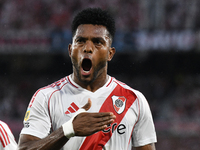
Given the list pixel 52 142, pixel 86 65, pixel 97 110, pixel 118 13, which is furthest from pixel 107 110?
pixel 118 13

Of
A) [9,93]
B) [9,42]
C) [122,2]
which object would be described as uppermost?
[122,2]

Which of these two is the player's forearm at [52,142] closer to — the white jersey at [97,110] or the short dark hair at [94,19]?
the white jersey at [97,110]

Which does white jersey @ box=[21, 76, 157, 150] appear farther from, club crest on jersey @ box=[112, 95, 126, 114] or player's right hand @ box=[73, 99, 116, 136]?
player's right hand @ box=[73, 99, 116, 136]

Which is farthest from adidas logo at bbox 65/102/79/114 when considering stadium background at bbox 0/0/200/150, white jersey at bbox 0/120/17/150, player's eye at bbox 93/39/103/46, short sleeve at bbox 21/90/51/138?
stadium background at bbox 0/0/200/150

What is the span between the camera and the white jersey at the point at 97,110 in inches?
104

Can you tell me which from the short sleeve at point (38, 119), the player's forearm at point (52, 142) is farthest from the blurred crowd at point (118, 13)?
the player's forearm at point (52, 142)

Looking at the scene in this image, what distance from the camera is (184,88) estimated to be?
46.7ft

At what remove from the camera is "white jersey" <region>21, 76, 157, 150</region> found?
265cm

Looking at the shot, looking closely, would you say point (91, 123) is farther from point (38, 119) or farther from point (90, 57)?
point (90, 57)

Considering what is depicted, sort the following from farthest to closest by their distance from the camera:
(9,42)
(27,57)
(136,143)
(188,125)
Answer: (27,57) → (9,42) → (188,125) → (136,143)

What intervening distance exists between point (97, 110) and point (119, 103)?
21 centimetres

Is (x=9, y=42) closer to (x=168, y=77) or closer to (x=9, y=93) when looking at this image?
(x=9, y=93)

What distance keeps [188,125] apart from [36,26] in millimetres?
7278

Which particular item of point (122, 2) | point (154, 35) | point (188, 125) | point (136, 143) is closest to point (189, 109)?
point (188, 125)
